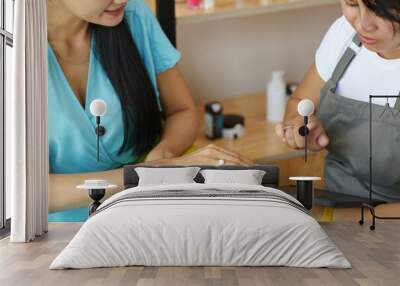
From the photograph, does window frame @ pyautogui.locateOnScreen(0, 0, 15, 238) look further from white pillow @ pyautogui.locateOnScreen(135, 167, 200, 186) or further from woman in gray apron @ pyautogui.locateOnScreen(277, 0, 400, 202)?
woman in gray apron @ pyautogui.locateOnScreen(277, 0, 400, 202)

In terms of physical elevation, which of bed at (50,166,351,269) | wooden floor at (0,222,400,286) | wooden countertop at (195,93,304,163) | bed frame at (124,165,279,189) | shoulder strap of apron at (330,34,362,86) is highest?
shoulder strap of apron at (330,34,362,86)

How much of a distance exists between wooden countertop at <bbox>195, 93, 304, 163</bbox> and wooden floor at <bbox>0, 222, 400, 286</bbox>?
3.98ft

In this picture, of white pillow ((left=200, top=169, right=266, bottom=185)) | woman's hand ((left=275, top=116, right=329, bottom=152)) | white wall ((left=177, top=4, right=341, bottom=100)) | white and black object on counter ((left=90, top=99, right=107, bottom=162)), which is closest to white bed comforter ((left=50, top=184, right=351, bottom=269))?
white pillow ((left=200, top=169, right=266, bottom=185))

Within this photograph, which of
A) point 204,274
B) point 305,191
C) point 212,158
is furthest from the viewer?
point 212,158

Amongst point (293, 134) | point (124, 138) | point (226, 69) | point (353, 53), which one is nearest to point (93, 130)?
point (124, 138)

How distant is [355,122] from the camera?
554cm

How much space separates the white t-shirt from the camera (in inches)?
215

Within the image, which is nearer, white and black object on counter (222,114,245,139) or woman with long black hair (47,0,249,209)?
woman with long black hair (47,0,249,209)

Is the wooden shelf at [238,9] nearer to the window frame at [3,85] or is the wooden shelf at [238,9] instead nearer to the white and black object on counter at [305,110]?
the white and black object on counter at [305,110]

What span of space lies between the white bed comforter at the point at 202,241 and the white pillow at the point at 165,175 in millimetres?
1214

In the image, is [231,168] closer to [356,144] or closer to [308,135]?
[308,135]

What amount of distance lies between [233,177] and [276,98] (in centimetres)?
94

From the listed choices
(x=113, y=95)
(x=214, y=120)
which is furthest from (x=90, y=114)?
(x=214, y=120)

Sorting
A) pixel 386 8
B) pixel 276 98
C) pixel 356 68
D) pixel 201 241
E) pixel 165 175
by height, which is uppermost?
pixel 386 8
